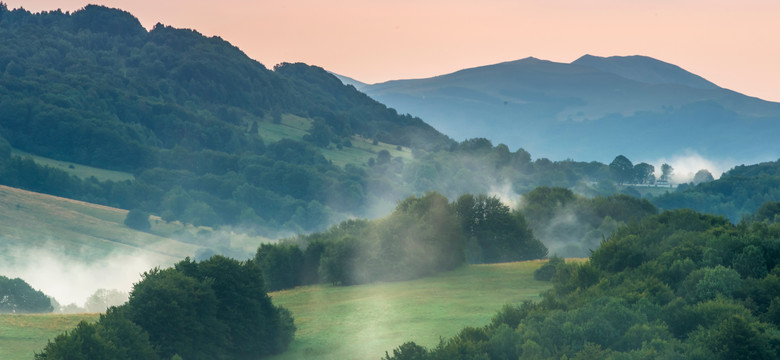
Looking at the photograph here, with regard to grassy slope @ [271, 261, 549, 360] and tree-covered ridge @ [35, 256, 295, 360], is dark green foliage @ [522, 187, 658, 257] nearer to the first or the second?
grassy slope @ [271, 261, 549, 360]

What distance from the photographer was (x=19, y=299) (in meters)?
73.3

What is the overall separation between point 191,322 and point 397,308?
1747 cm

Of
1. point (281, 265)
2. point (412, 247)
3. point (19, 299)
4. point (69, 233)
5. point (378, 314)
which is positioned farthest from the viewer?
point (69, 233)

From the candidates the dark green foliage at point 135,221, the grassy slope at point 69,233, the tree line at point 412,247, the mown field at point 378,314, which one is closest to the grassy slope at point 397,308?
the mown field at point 378,314

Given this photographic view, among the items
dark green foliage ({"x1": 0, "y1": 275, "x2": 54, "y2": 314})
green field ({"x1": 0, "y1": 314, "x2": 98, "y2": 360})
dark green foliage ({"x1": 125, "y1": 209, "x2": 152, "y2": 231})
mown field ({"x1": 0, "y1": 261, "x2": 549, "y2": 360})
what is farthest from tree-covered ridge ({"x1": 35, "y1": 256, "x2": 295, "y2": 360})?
dark green foliage ({"x1": 125, "y1": 209, "x2": 152, "y2": 231})

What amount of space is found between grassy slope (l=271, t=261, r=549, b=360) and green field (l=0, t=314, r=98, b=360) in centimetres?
1517

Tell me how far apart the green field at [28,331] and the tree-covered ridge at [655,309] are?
2403cm

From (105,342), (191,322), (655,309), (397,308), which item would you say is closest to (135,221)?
(397,308)

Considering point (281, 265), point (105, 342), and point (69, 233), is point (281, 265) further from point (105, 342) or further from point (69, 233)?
point (69, 233)

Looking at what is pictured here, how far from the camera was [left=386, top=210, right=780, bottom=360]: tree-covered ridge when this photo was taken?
120 feet

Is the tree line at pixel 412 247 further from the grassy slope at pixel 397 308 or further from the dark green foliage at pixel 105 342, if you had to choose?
the dark green foliage at pixel 105 342

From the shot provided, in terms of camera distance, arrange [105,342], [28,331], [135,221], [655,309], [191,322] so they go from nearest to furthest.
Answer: [105,342] < [655,309] < [191,322] < [28,331] < [135,221]

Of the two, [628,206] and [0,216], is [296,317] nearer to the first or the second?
[628,206]

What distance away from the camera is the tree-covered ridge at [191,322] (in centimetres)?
4194
